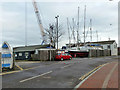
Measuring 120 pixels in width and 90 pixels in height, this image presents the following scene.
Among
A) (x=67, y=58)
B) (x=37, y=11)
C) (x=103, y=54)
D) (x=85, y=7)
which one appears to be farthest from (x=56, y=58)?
(x=37, y=11)

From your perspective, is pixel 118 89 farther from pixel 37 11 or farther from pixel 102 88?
pixel 37 11

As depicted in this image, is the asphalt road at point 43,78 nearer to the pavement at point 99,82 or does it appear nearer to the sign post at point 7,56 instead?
the pavement at point 99,82

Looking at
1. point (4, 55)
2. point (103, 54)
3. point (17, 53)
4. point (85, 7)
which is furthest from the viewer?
point (85, 7)

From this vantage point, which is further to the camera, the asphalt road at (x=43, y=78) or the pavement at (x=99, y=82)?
the asphalt road at (x=43, y=78)

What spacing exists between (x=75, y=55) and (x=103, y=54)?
14.2 metres

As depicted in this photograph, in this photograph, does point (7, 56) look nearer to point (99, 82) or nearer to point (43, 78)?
point (43, 78)

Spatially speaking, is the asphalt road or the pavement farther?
the asphalt road

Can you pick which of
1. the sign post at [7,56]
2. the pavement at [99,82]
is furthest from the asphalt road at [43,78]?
the sign post at [7,56]

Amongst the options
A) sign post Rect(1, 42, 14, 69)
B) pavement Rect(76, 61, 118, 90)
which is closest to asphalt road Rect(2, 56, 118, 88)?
pavement Rect(76, 61, 118, 90)

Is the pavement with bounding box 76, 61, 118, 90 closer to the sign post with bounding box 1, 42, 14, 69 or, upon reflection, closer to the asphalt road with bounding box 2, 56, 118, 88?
the asphalt road with bounding box 2, 56, 118, 88

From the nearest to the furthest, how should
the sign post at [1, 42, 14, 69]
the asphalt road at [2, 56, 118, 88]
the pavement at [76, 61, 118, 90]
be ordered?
the pavement at [76, 61, 118, 90] < the asphalt road at [2, 56, 118, 88] < the sign post at [1, 42, 14, 69]

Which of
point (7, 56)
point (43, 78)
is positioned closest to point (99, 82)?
point (43, 78)

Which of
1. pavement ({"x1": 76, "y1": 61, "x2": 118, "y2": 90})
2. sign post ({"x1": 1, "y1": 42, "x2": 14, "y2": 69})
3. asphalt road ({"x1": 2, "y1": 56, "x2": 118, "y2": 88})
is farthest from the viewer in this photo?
sign post ({"x1": 1, "y1": 42, "x2": 14, "y2": 69})

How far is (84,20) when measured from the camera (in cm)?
5034
